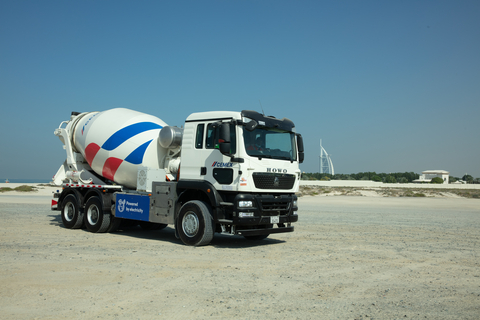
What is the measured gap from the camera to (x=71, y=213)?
1446cm

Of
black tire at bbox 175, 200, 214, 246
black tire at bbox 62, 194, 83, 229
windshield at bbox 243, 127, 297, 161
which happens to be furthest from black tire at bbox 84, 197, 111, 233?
windshield at bbox 243, 127, 297, 161

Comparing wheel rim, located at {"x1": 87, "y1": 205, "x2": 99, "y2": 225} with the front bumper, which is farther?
wheel rim, located at {"x1": 87, "y1": 205, "x2": 99, "y2": 225}

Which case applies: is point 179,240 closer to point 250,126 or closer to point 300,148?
point 250,126

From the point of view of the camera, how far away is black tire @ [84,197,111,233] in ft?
42.9

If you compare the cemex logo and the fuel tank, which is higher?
the fuel tank

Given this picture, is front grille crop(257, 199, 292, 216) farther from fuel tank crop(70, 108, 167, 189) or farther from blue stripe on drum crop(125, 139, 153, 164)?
blue stripe on drum crop(125, 139, 153, 164)

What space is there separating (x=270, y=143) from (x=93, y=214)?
21.6 ft

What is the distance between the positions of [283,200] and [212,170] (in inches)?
80.6

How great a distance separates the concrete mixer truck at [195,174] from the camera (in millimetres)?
10117

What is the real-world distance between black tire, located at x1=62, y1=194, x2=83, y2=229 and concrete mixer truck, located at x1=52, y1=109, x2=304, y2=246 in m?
0.04

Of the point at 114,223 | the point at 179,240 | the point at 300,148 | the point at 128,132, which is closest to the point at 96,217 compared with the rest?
the point at 114,223

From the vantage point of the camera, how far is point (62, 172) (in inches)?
611

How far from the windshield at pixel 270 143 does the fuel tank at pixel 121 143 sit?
135 inches

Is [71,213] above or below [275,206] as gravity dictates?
below
